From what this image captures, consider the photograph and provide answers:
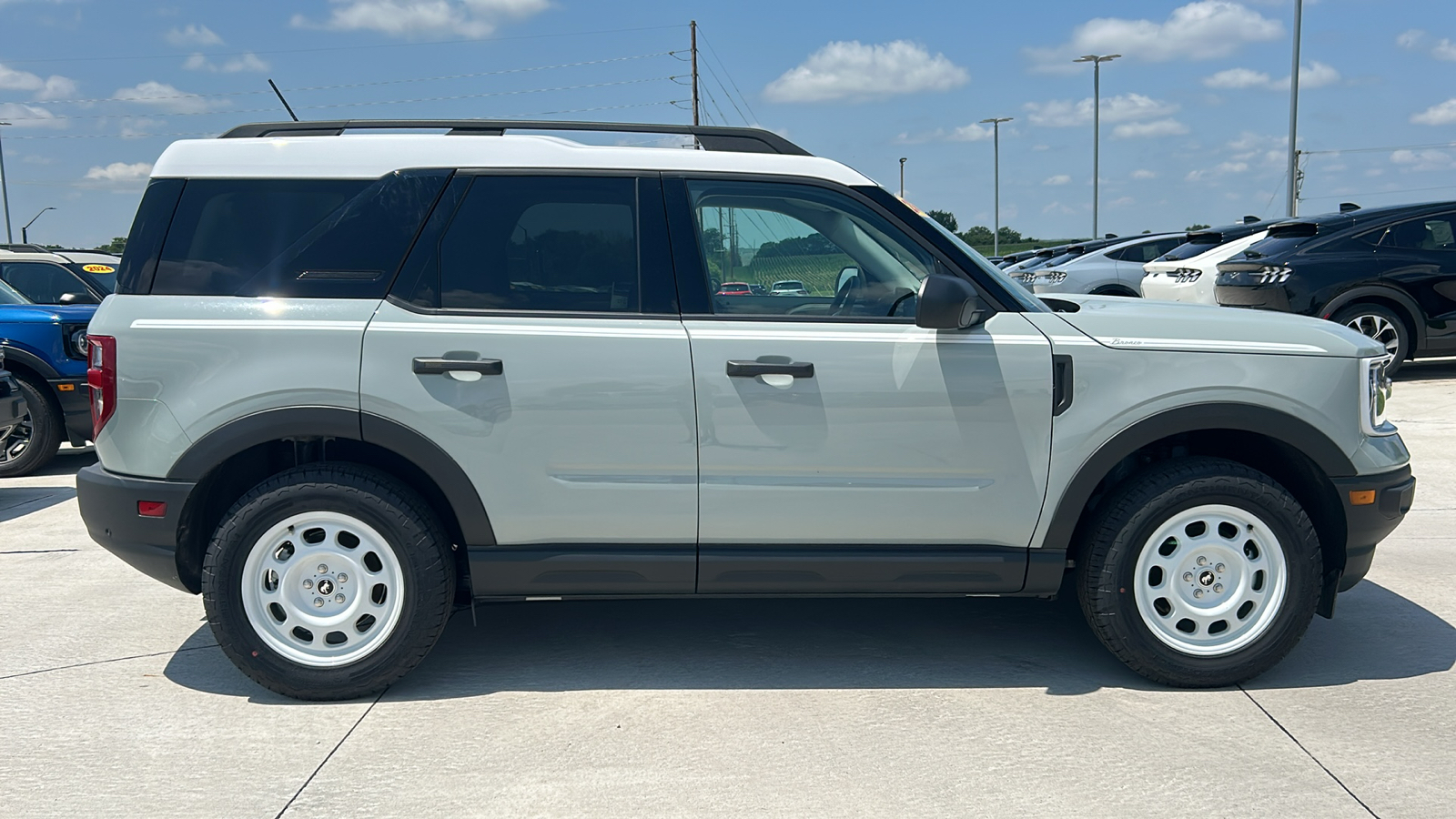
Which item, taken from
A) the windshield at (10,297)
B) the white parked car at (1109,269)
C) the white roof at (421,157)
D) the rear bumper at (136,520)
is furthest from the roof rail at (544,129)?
the white parked car at (1109,269)

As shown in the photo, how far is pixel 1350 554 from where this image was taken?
3.93 metres

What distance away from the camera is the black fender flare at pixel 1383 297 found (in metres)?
10.6

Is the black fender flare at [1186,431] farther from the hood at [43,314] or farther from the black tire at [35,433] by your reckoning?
the black tire at [35,433]

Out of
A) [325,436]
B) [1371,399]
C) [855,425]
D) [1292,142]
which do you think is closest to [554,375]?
[325,436]

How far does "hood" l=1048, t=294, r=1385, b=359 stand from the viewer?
3.81 metres

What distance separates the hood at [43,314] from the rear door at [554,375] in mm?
6002

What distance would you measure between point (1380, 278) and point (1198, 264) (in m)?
1.89

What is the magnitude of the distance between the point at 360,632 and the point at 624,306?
1.47 m

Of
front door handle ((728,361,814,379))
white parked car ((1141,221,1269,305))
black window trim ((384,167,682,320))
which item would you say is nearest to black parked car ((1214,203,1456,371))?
white parked car ((1141,221,1269,305))

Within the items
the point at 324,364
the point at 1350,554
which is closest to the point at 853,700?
the point at 1350,554

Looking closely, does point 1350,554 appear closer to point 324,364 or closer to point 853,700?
Answer: point 853,700

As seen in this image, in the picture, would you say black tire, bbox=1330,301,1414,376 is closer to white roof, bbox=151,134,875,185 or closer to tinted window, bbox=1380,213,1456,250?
tinted window, bbox=1380,213,1456,250

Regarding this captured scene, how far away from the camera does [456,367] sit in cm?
370

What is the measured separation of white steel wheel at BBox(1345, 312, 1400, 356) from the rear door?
30.2 ft
